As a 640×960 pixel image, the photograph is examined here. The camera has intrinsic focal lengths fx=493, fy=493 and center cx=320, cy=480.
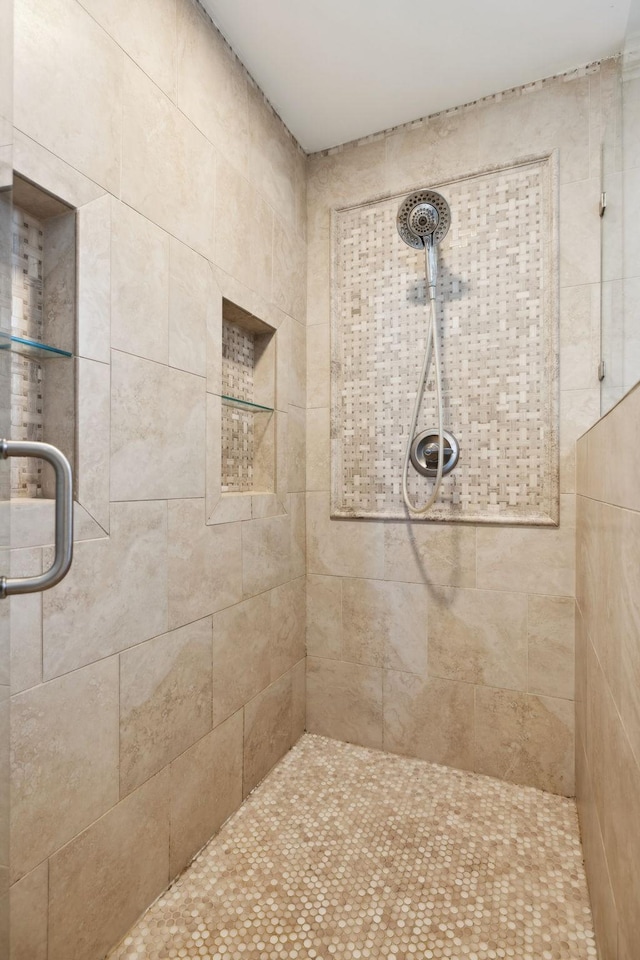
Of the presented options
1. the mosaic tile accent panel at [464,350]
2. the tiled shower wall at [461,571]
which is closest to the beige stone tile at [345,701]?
the tiled shower wall at [461,571]

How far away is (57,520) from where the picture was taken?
0.57m

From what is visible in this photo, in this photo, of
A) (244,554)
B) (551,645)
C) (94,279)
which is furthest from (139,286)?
(551,645)

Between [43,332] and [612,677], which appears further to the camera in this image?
[43,332]

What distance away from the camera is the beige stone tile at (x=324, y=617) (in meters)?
1.91

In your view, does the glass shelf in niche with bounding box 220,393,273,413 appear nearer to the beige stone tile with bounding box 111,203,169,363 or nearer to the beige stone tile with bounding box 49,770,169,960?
the beige stone tile with bounding box 111,203,169,363

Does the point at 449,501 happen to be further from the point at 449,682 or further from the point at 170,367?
the point at 170,367

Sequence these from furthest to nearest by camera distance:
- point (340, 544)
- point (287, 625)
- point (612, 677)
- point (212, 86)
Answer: point (340, 544)
point (287, 625)
point (212, 86)
point (612, 677)

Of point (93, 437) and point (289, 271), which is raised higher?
point (289, 271)

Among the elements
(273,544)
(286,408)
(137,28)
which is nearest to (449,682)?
(273,544)

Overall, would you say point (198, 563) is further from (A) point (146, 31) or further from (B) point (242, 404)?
(A) point (146, 31)

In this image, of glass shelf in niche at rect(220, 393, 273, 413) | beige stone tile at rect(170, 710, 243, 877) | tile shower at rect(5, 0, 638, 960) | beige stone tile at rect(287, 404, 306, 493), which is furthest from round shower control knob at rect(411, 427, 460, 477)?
beige stone tile at rect(170, 710, 243, 877)

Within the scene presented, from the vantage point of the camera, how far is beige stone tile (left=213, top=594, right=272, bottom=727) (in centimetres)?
140

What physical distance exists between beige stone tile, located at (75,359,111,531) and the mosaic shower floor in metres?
0.94

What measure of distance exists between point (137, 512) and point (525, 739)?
1442 millimetres
